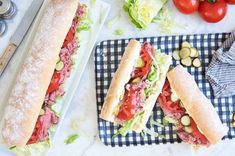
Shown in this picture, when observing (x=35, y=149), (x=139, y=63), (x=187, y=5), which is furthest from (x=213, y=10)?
(x=35, y=149)

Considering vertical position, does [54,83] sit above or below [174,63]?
below

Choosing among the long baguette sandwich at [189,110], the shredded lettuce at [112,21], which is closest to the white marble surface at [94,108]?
the shredded lettuce at [112,21]

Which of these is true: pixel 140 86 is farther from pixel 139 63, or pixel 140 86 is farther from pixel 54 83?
pixel 54 83

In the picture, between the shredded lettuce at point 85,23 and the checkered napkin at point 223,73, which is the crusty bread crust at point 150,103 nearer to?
the checkered napkin at point 223,73

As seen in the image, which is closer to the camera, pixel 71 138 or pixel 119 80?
pixel 119 80

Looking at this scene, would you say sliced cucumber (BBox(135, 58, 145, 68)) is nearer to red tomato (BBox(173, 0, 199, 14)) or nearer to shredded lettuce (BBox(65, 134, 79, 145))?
red tomato (BBox(173, 0, 199, 14))

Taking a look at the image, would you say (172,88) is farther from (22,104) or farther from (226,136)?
(22,104)

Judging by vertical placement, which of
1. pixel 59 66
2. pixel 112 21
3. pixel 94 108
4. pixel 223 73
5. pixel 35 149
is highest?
pixel 112 21
